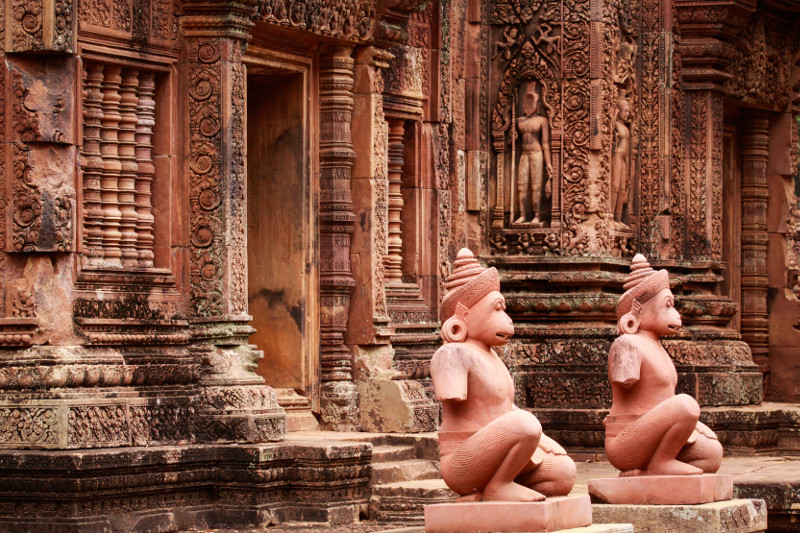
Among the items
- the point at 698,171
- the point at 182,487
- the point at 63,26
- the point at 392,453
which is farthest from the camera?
the point at 698,171

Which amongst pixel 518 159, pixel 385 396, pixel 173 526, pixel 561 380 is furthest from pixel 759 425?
pixel 173 526

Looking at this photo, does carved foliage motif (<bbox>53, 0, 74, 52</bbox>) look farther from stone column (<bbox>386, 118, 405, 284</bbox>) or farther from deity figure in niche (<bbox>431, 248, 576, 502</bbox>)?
stone column (<bbox>386, 118, 405, 284</bbox>)

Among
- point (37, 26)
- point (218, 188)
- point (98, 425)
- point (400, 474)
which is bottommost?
point (400, 474)

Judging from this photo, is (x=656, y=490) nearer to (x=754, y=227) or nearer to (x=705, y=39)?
(x=705, y=39)

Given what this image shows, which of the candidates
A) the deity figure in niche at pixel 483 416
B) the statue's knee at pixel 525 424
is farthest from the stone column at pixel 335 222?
the statue's knee at pixel 525 424

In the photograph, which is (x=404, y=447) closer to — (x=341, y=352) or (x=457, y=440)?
(x=341, y=352)

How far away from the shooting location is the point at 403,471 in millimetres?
14547

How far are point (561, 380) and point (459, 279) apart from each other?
7288mm

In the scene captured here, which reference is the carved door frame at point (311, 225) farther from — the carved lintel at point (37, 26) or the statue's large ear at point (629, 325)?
the statue's large ear at point (629, 325)

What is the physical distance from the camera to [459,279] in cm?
1075

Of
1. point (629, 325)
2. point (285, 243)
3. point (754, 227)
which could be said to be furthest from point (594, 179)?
point (629, 325)

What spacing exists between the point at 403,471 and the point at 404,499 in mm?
692

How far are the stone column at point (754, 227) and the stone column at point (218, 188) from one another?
10.1m

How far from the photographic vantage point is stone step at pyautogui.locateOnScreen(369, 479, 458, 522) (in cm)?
1373
